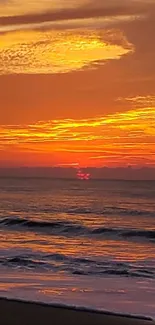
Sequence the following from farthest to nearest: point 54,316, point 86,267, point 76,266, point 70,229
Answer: point 70,229, point 76,266, point 86,267, point 54,316

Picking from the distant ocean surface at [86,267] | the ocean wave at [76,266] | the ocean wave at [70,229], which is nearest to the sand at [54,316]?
the distant ocean surface at [86,267]

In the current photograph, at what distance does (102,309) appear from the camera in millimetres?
7148

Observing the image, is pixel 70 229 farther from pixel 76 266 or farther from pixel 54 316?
pixel 54 316

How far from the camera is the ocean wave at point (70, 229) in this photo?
23.9 m

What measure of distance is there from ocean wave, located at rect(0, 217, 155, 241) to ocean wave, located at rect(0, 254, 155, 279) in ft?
30.1

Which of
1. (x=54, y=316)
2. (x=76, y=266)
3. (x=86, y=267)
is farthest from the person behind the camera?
(x=76, y=266)

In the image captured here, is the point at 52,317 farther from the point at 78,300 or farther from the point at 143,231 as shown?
the point at 143,231

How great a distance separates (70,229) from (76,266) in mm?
13378

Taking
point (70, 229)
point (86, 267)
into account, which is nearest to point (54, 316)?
point (86, 267)

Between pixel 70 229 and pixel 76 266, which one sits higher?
pixel 70 229

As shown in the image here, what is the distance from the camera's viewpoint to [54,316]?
6418 mm

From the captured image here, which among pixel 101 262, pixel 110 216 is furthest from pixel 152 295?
pixel 110 216

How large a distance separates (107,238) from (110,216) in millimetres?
11580

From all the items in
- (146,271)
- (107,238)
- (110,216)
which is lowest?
(146,271)
